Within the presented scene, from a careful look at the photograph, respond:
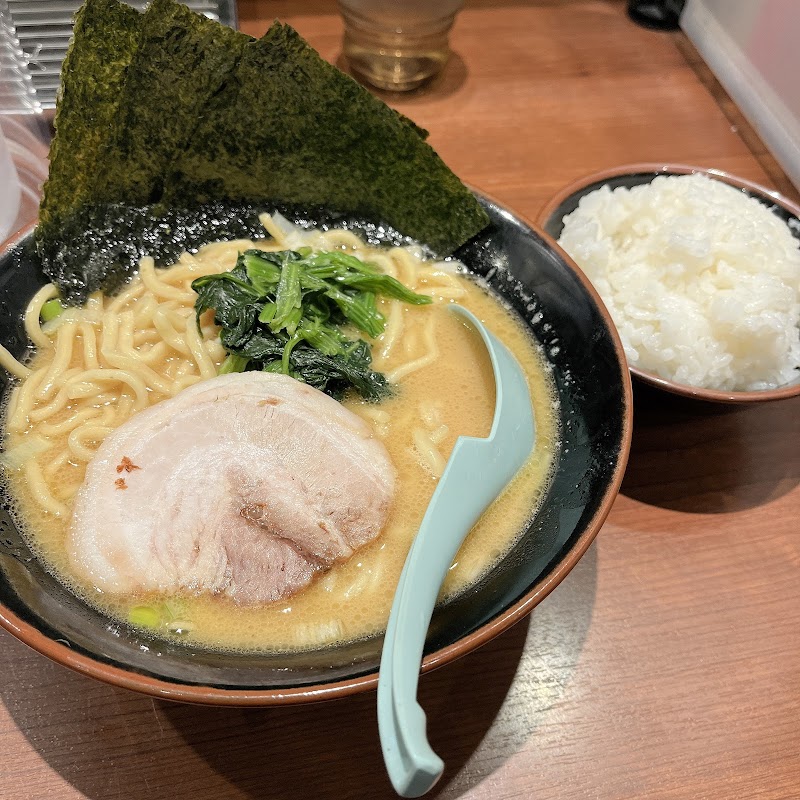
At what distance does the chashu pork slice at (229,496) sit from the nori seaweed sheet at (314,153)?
67 cm

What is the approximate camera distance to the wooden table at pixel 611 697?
3.82 ft

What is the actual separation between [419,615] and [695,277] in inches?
48.3

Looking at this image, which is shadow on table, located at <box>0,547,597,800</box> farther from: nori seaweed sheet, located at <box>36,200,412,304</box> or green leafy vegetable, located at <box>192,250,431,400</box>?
nori seaweed sheet, located at <box>36,200,412,304</box>

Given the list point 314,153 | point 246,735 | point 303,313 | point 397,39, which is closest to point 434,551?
point 246,735

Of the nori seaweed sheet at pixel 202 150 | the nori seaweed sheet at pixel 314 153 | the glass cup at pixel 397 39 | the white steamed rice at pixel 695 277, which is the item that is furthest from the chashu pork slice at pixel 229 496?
the glass cup at pixel 397 39

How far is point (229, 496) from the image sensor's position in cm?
119

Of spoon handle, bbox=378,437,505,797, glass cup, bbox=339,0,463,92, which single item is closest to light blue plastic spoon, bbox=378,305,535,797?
spoon handle, bbox=378,437,505,797

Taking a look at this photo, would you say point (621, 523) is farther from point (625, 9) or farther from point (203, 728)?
point (625, 9)

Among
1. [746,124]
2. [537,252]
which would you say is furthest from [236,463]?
[746,124]

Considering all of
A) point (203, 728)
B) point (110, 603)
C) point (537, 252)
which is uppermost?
point (537, 252)

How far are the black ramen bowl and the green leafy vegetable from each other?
31 cm

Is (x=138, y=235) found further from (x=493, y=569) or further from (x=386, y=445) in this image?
(x=493, y=569)

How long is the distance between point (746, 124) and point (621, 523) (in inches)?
79.0

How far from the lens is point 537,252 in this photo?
62.0 inches
